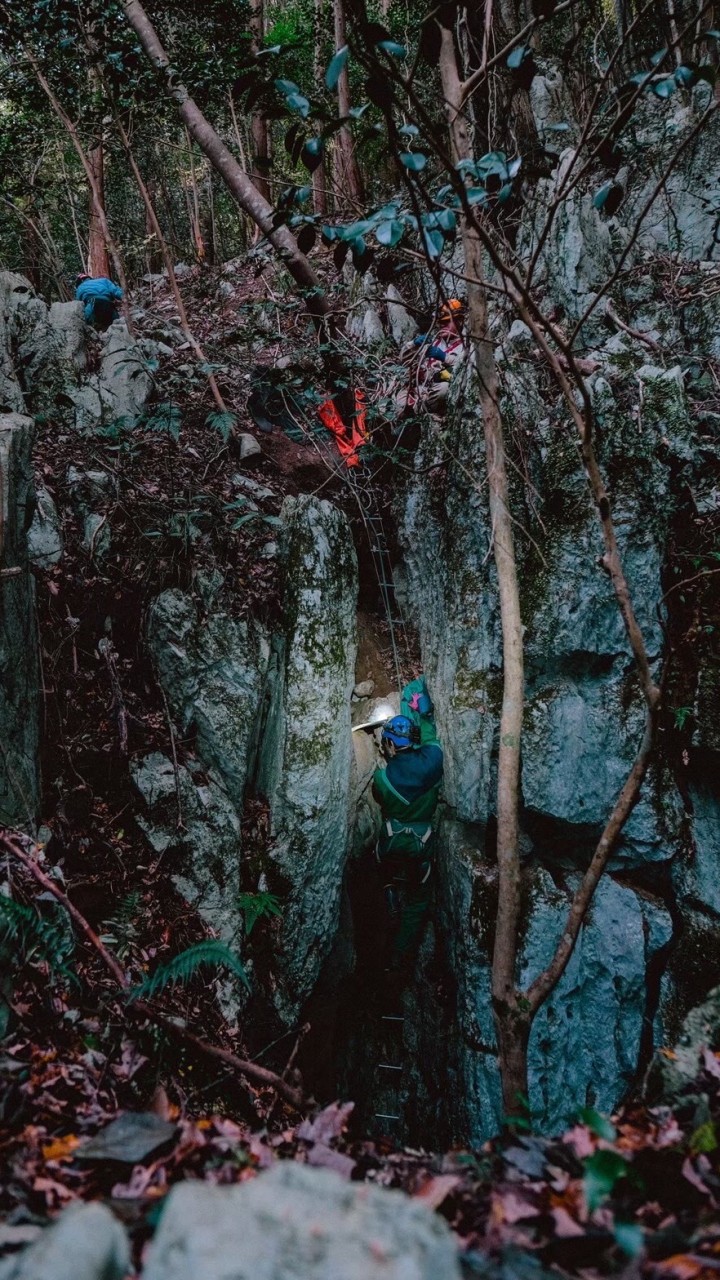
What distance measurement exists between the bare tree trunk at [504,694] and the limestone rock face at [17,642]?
2.81 metres

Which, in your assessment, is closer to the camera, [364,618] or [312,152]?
[312,152]

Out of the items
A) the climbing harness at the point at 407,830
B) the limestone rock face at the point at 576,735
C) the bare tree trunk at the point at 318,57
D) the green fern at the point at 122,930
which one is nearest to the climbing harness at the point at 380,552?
the limestone rock face at the point at 576,735

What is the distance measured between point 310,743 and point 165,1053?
10.0 ft

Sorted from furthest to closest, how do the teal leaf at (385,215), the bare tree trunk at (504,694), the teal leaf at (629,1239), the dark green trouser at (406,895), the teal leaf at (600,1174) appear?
1. the dark green trouser at (406,895)
2. the bare tree trunk at (504,694)
3. the teal leaf at (385,215)
4. the teal leaf at (600,1174)
5. the teal leaf at (629,1239)

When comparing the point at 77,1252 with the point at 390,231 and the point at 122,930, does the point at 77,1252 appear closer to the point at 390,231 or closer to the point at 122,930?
the point at 122,930

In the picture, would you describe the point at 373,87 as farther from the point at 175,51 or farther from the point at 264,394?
the point at 175,51

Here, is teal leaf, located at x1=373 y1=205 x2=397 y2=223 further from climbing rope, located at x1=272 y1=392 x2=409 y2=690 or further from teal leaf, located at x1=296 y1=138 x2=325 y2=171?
climbing rope, located at x1=272 y1=392 x2=409 y2=690

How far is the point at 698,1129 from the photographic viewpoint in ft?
6.57

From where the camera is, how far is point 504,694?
11.4ft

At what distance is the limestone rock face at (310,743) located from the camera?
5.58 meters

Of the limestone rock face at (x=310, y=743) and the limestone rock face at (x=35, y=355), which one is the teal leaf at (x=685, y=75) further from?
the limestone rock face at (x=35, y=355)

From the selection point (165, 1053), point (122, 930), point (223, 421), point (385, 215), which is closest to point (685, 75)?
point (385, 215)

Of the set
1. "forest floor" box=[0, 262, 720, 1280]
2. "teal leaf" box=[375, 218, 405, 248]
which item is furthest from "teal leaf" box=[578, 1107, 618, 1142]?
"teal leaf" box=[375, 218, 405, 248]

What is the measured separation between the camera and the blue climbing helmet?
251 inches
